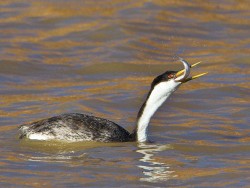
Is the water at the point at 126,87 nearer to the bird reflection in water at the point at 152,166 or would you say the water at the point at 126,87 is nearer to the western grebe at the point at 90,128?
the bird reflection in water at the point at 152,166

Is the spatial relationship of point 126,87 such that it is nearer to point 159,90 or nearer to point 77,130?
point 77,130

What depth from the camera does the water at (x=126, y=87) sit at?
34.8 ft

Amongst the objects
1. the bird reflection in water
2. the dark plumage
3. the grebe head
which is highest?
the grebe head

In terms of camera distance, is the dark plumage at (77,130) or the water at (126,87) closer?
the water at (126,87)

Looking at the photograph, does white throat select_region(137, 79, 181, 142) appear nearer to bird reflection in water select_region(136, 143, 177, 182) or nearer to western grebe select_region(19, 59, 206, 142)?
western grebe select_region(19, 59, 206, 142)

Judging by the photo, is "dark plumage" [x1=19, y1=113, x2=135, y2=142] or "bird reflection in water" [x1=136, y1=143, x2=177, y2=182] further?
"dark plumage" [x1=19, y1=113, x2=135, y2=142]

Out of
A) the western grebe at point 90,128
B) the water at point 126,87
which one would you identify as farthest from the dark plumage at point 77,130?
the water at point 126,87

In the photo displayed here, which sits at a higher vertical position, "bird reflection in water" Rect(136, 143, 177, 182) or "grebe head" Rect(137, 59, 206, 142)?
"grebe head" Rect(137, 59, 206, 142)

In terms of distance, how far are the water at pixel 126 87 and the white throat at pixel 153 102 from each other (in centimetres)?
18

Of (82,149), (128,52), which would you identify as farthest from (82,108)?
(128,52)

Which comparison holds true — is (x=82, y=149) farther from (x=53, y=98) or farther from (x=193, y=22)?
(x=193, y=22)

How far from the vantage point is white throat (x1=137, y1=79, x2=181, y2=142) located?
1163 centimetres

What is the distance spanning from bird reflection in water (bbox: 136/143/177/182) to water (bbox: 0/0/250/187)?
0.01 metres

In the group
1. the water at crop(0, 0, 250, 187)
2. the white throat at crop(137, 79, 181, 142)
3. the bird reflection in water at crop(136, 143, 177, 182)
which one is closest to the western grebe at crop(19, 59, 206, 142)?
the white throat at crop(137, 79, 181, 142)
